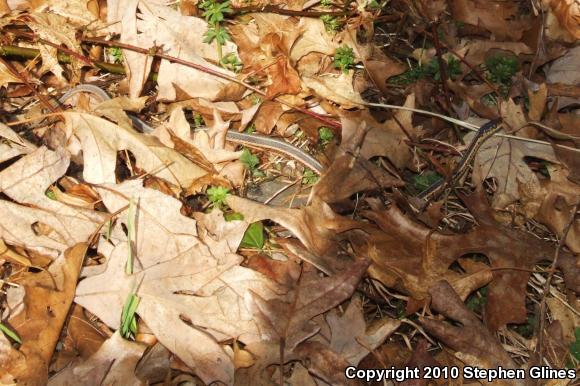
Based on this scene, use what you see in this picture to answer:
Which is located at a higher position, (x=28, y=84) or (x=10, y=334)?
(x=28, y=84)

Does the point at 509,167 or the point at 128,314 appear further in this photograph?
the point at 509,167

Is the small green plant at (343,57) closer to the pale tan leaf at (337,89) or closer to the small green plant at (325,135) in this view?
the pale tan leaf at (337,89)

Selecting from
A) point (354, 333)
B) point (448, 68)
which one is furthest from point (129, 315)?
point (448, 68)

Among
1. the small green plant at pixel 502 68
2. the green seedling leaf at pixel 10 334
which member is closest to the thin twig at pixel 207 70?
the small green plant at pixel 502 68

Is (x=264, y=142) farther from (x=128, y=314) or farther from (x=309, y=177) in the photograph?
(x=128, y=314)

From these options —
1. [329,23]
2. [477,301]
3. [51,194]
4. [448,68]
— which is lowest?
[477,301]

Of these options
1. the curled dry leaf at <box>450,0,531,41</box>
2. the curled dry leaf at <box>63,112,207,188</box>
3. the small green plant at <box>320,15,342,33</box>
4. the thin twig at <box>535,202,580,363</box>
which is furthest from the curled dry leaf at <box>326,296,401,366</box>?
the curled dry leaf at <box>450,0,531,41</box>

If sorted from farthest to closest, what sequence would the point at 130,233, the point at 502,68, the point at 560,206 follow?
the point at 502,68, the point at 560,206, the point at 130,233
